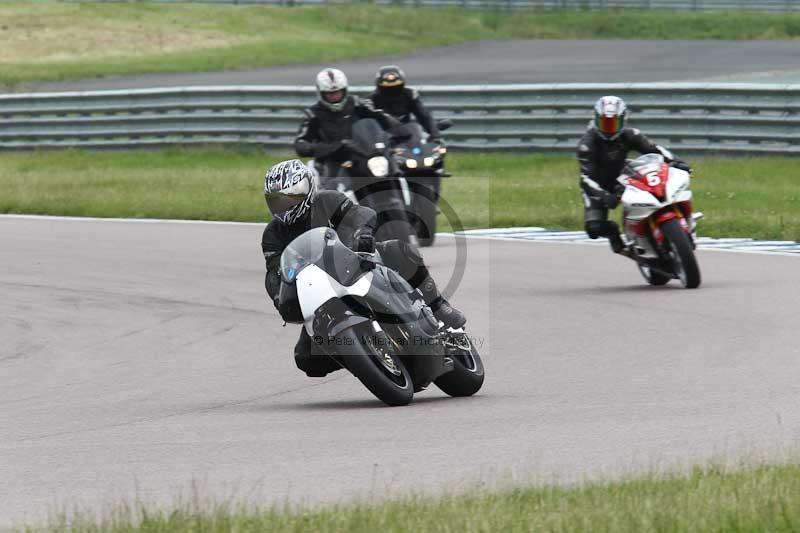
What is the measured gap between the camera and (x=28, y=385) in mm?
9211

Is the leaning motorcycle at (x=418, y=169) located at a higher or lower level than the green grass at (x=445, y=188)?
higher

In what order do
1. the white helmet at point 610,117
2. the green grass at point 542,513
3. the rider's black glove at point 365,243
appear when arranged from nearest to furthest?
the green grass at point 542,513 → the rider's black glove at point 365,243 → the white helmet at point 610,117

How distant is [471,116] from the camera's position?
23406mm

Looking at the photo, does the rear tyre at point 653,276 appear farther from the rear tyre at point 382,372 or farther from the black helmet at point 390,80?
the rear tyre at point 382,372

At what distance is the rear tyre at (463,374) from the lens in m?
8.30

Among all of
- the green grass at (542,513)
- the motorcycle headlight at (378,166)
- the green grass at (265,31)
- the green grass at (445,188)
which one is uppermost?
the green grass at (542,513)

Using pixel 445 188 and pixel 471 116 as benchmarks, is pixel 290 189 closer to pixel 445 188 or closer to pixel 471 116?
pixel 445 188

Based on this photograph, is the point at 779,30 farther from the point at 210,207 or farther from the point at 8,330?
the point at 8,330

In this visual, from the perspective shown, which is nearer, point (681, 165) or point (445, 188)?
point (681, 165)

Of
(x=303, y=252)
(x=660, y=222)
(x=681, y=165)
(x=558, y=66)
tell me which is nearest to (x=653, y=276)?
(x=660, y=222)

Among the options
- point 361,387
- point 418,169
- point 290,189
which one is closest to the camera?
point 290,189

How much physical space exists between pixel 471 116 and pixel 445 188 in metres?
3.61

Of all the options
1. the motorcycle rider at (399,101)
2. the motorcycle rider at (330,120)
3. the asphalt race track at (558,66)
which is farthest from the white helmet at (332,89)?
the asphalt race track at (558,66)

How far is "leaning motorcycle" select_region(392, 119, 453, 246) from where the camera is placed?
15.1m
